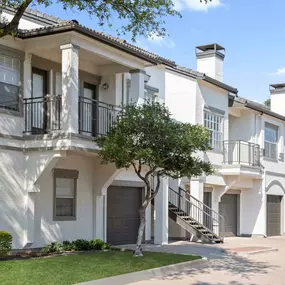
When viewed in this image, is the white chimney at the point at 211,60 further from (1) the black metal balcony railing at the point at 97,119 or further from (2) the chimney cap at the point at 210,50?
(1) the black metal balcony railing at the point at 97,119

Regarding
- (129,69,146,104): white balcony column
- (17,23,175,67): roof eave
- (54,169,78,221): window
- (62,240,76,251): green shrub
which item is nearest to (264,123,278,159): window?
(129,69,146,104): white balcony column

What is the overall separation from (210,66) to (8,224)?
1745cm

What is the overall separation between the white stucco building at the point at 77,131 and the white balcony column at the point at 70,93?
3 centimetres

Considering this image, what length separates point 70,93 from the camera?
1489 cm

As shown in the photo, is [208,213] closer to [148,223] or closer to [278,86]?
[148,223]

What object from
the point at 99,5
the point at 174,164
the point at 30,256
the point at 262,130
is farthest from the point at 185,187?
the point at 99,5

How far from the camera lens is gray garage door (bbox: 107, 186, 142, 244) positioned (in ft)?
64.2

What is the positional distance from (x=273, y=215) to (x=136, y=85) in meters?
16.3

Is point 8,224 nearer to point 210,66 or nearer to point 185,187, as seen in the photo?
point 185,187

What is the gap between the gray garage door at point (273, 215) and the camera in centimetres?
3031

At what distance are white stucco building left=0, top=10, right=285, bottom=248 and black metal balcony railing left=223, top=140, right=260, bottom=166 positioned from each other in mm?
775

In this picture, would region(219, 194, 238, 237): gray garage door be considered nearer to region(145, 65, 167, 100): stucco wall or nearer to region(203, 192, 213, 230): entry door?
region(203, 192, 213, 230): entry door

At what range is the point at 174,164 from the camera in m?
14.8

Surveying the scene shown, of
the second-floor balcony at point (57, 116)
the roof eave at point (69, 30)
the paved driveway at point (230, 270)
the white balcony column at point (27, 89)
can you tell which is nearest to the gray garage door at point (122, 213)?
the paved driveway at point (230, 270)
